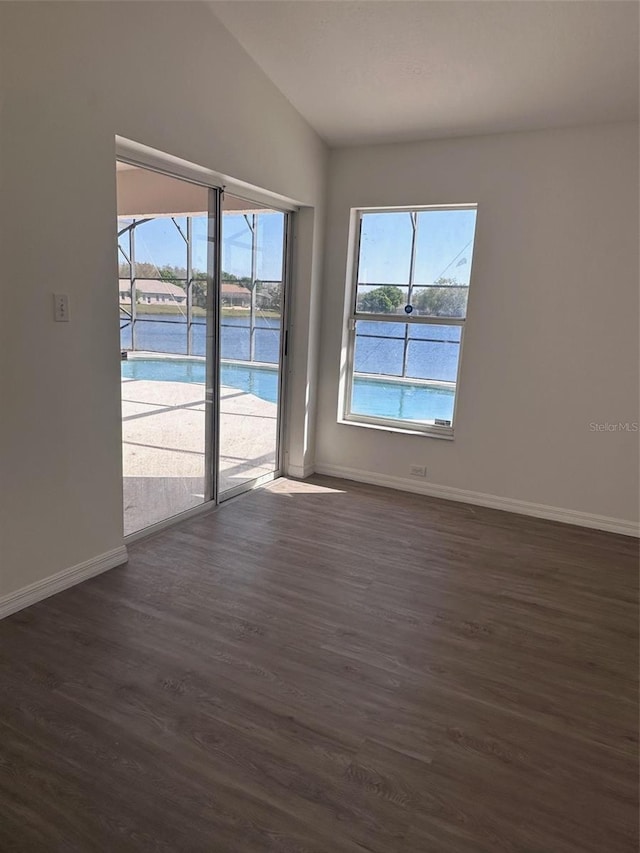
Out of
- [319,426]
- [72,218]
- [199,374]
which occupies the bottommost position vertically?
[319,426]

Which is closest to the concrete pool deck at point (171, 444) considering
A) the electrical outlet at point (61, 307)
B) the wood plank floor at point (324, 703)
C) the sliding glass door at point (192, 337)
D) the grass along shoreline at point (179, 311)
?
the sliding glass door at point (192, 337)

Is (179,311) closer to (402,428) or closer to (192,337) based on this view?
(192,337)

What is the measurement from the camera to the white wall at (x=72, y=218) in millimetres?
2238

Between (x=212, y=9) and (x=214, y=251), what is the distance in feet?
4.04

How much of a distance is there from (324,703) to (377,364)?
2882 millimetres

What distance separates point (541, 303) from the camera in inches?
147

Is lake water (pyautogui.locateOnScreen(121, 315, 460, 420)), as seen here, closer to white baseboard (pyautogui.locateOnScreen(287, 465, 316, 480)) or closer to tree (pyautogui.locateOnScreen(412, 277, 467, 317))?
tree (pyautogui.locateOnScreen(412, 277, 467, 317))

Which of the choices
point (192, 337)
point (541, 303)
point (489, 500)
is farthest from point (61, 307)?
point (489, 500)

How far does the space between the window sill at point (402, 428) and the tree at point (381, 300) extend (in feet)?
2.90

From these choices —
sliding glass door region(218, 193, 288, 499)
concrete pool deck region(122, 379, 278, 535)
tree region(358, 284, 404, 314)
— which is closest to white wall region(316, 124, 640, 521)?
tree region(358, 284, 404, 314)

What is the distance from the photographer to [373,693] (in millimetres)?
2105

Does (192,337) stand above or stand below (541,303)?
below

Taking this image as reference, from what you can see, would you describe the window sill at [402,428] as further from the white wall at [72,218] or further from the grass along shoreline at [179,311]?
the white wall at [72,218]

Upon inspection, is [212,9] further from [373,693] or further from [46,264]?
[373,693]
